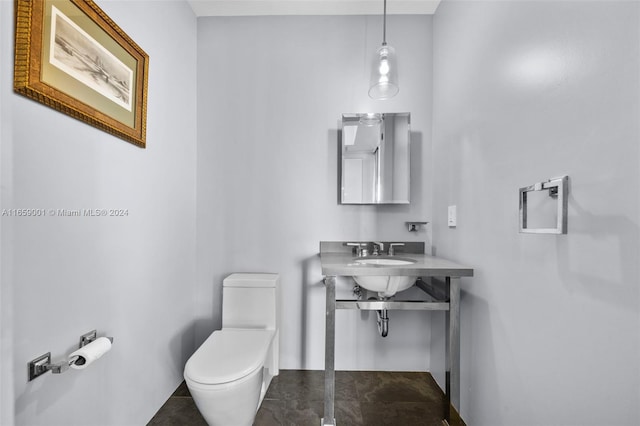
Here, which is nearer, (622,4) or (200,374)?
(622,4)

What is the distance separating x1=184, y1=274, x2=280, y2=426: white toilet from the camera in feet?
3.88

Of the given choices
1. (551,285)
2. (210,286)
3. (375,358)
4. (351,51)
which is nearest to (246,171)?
(210,286)

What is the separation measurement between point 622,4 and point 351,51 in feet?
5.03

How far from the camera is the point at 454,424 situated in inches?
56.6

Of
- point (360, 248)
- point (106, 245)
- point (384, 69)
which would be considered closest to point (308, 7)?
point (384, 69)

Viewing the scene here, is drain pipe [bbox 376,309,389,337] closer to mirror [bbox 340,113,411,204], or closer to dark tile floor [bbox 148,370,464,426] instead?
dark tile floor [bbox 148,370,464,426]

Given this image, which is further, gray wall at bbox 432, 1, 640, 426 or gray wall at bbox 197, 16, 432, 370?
gray wall at bbox 197, 16, 432, 370

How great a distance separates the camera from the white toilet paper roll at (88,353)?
95cm

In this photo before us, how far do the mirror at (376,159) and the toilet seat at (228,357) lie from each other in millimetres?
1041

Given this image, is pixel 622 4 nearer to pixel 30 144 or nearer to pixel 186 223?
pixel 30 144

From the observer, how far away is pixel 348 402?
1644 mm

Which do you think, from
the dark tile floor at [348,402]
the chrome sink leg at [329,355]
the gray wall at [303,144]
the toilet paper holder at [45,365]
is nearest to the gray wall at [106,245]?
the toilet paper holder at [45,365]

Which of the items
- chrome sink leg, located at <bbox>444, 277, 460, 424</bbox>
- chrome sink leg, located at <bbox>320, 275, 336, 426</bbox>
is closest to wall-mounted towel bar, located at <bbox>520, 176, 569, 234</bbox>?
chrome sink leg, located at <bbox>444, 277, 460, 424</bbox>

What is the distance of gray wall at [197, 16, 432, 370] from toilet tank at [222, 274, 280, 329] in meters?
0.21
